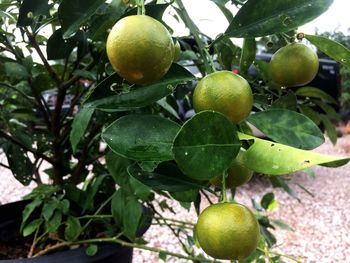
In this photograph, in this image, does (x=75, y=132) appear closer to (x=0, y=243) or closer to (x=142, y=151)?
(x=142, y=151)

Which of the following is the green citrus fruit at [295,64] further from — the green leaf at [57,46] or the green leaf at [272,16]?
the green leaf at [57,46]

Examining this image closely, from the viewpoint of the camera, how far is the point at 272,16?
0.35 meters

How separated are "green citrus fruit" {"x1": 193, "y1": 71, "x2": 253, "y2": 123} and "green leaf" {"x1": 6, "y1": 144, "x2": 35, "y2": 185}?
53cm

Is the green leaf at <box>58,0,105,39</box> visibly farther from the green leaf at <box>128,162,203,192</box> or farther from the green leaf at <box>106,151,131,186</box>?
the green leaf at <box>106,151,131,186</box>

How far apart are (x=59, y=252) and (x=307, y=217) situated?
72.3 inches

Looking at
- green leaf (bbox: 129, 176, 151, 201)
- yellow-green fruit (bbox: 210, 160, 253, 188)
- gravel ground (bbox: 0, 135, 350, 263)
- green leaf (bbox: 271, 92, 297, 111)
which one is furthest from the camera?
gravel ground (bbox: 0, 135, 350, 263)

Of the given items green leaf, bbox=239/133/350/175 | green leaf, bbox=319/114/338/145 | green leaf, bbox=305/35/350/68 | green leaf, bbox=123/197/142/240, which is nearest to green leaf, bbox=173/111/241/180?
green leaf, bbox=239/133/350/175

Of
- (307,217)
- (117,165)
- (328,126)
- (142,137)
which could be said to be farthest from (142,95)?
(307,217)

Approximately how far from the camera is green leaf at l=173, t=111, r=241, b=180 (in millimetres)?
277

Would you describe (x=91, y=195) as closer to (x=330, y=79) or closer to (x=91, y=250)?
(x=91, y=250)

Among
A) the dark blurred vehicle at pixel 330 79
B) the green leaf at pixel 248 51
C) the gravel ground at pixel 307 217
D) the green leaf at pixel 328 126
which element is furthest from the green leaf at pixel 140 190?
the dark blurred vehicle at pixel 330 79

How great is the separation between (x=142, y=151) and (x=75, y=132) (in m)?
0.28

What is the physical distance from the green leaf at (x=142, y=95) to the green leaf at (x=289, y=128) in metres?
0.07

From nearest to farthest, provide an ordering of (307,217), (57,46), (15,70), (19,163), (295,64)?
(295,64) < (57,46) < (15,70) < (19,163) < (307,217)
